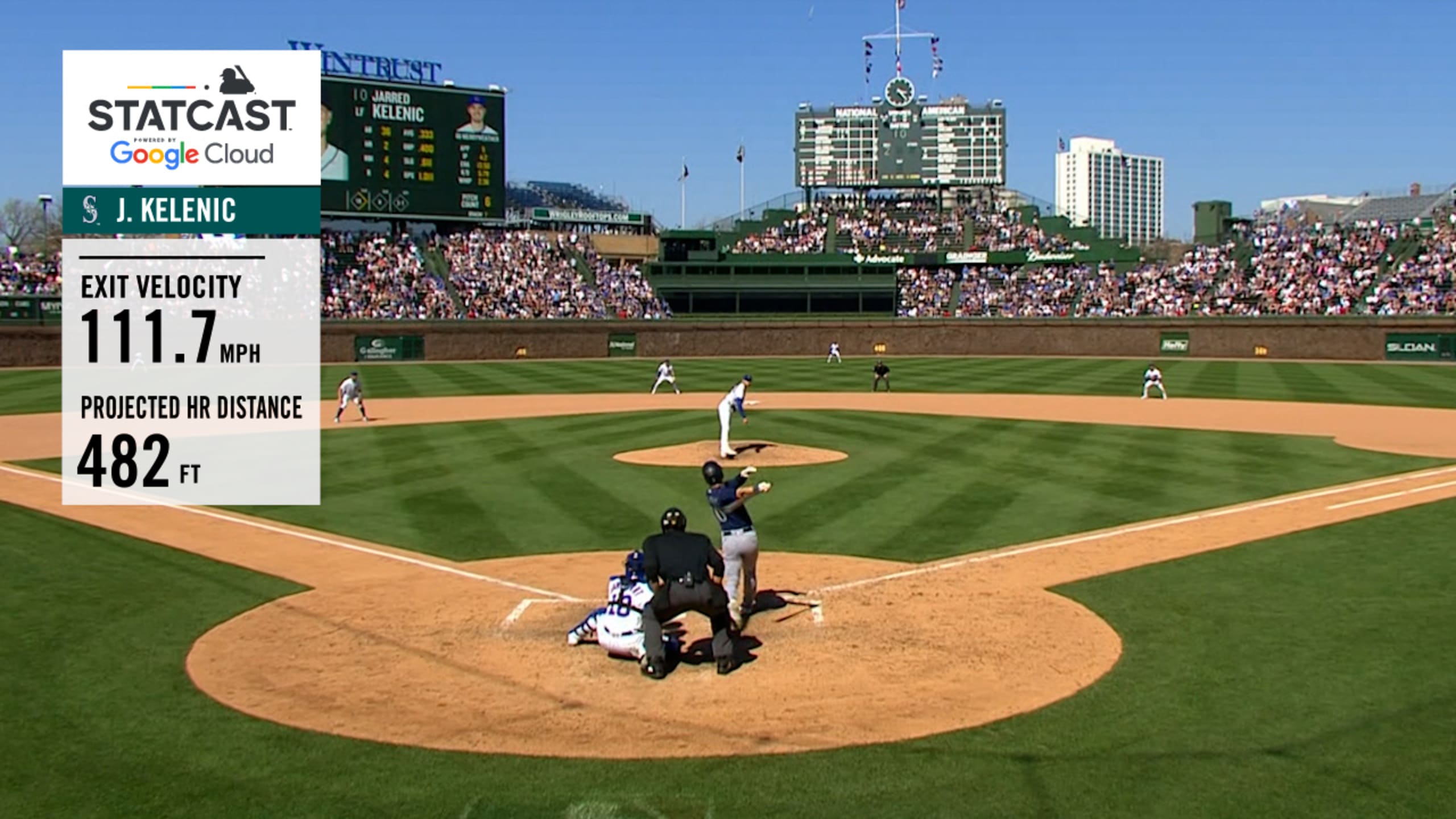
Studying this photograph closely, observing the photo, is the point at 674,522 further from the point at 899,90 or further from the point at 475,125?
the point at 899,90

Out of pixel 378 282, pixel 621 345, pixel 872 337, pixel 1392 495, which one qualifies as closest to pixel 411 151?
pixel 378 282

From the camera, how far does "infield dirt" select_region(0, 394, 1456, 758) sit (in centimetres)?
893

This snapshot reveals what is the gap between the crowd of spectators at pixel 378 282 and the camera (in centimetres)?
6694

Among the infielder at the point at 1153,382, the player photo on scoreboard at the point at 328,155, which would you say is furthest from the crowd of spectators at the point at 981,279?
the infielder at the point at 1153,382

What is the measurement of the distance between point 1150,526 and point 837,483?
573 centimetres

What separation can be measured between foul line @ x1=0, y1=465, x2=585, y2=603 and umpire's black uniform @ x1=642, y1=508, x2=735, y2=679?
269 centimetres

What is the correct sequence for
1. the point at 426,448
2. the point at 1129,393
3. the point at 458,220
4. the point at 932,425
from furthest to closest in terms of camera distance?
the point at 458,220
the point at 1129,393
the point at 932,425
the point at 426,448

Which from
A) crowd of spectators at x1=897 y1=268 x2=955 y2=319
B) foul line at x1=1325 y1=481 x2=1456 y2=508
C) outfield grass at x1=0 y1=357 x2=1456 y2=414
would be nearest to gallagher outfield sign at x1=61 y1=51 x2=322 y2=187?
outfield grass at x1=0 y1=357 x2=1456 y2=414

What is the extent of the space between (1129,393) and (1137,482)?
21.6 meters

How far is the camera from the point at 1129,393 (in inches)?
1629

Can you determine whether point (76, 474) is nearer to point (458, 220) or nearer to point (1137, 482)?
point (1137, 482)

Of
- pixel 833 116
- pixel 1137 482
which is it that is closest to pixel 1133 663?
pixel 1137 482

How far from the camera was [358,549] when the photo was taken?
1580 cm

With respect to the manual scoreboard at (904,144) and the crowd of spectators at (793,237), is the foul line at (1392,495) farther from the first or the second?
the manual scoreboard at (904,144)
